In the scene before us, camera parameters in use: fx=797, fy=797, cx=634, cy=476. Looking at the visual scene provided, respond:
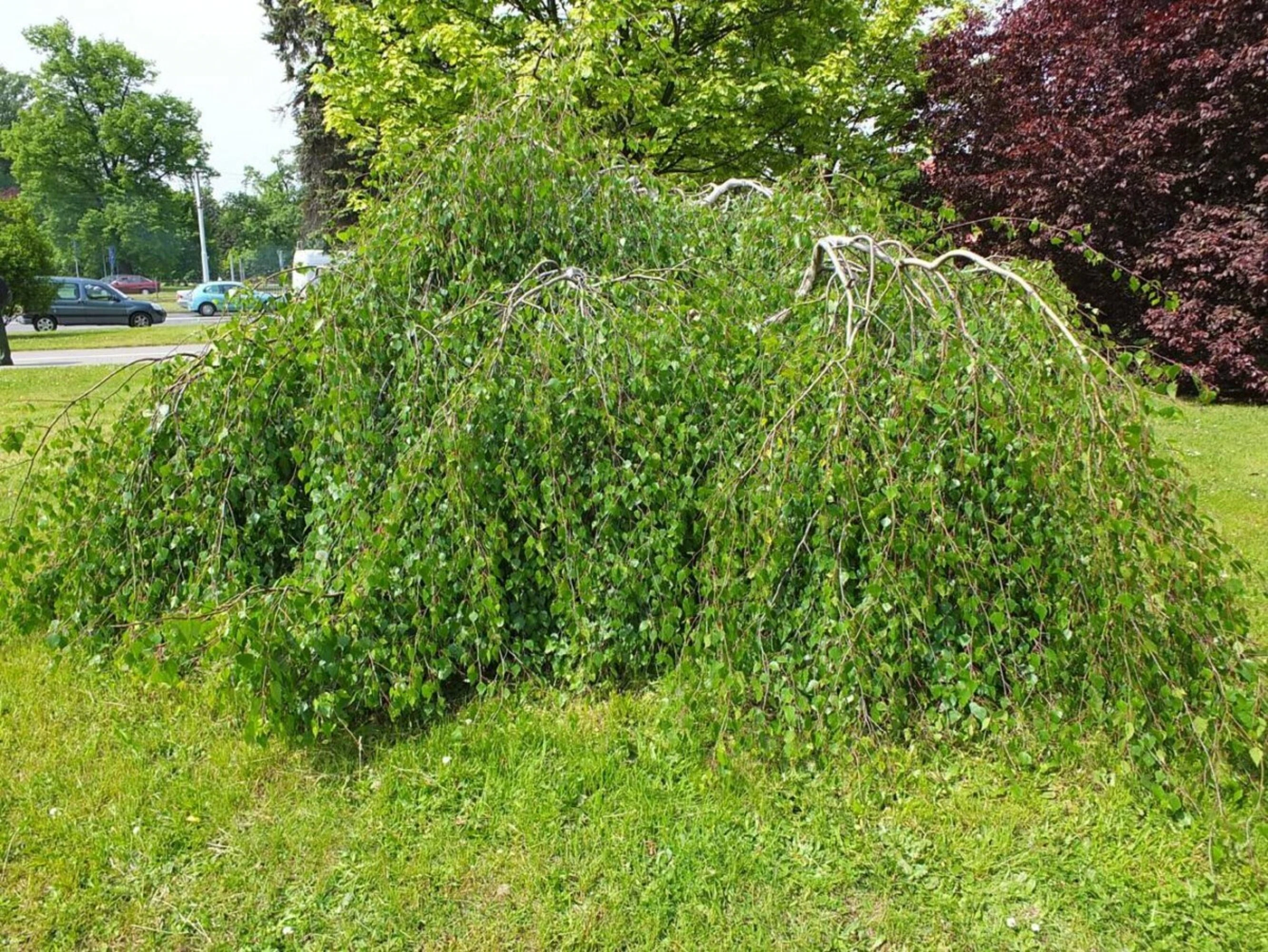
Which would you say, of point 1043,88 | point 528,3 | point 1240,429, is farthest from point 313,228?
point 1240,429

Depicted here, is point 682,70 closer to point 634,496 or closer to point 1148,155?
point 1148,155

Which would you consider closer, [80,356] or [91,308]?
[80,356]

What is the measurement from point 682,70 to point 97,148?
42982 mm

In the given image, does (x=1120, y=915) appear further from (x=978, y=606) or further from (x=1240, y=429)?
(x=1240, y=429)

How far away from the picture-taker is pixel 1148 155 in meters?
7.98

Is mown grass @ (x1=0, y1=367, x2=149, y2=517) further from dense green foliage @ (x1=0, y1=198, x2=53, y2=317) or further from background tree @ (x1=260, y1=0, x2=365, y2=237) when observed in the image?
dense green foliage @ (x1=0, y1=198, x2=53, y2=317)

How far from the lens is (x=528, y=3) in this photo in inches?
362

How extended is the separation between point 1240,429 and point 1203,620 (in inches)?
246

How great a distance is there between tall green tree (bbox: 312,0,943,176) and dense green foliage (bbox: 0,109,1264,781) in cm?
447

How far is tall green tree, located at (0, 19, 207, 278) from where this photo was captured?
124ft

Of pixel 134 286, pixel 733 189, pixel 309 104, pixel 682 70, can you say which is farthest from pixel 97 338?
pixel 134 286

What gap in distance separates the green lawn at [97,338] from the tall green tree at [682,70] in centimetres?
724

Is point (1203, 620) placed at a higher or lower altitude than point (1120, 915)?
higher

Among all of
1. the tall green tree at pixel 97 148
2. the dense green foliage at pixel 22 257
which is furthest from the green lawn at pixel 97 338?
the tall green tree at pixel 97 148
